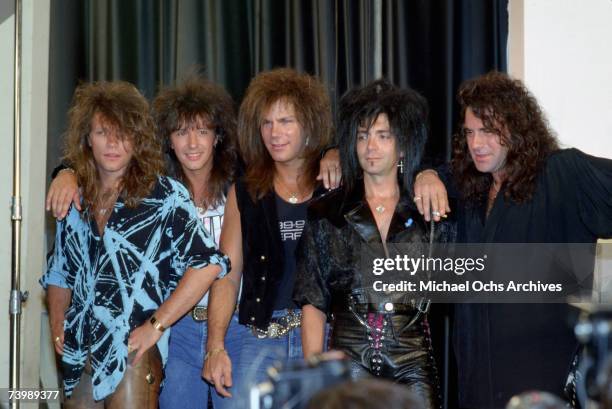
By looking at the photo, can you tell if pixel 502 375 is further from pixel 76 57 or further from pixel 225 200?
pixel 76 57

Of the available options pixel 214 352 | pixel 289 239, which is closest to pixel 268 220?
pixel 289 239

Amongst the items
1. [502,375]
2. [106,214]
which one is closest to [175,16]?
[106,214]

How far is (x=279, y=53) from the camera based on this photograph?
3.84 metres

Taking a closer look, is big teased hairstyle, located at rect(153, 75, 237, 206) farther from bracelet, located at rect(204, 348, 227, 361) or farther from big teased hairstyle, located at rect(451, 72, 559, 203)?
big teased hairstyle, located at rect(451, 72, 559, 203)

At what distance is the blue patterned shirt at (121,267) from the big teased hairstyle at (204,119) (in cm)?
38

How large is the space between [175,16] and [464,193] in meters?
1.71

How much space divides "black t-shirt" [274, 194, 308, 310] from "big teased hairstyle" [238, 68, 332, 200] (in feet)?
0.31

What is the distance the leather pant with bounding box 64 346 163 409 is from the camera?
2.52m

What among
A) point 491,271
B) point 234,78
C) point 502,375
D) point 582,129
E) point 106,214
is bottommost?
point 502,375

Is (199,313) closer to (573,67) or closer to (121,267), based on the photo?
(121,267)

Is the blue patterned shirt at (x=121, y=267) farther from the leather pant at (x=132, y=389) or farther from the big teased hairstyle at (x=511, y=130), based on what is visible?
the big teased hairstyle at (x=511, y=130)

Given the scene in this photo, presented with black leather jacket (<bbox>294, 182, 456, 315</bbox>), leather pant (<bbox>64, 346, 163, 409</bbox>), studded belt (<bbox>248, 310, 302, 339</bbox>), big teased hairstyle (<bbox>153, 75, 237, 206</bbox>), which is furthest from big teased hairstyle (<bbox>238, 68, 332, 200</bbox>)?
leather pant (<bbox>64, 346, 163, 409</bbox>)

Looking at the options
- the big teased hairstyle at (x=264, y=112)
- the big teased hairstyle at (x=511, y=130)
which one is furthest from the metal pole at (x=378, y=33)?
the big teased hairstyle at (x=511, y=130)

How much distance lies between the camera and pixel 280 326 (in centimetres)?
285
